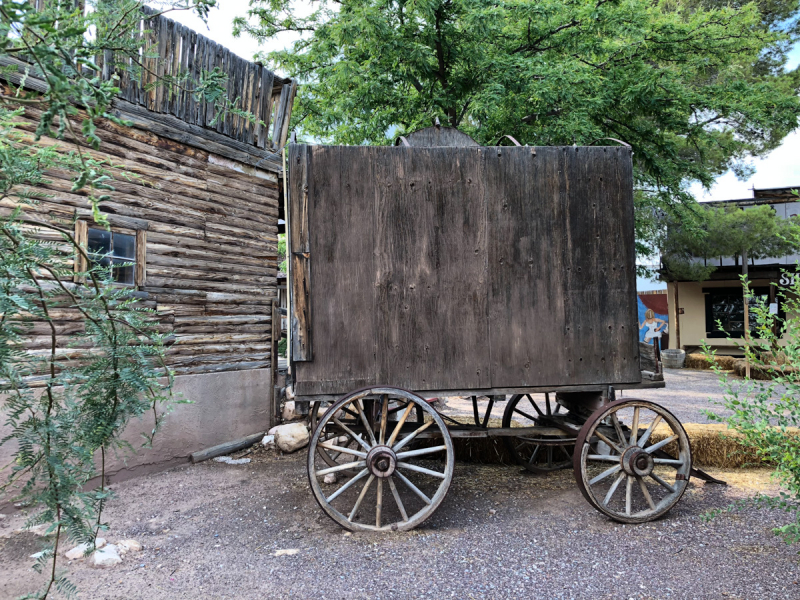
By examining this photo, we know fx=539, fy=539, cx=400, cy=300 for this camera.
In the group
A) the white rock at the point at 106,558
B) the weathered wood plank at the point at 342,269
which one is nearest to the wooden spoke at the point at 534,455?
the weathered wood plank at the point at 342,269

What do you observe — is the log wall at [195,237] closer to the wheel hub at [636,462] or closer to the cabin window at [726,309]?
the wheel hub at [636,462]

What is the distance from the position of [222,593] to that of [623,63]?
11.3 meters

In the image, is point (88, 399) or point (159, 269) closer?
point (88, 399)

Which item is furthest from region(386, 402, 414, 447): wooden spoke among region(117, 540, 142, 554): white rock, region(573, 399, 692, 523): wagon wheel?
region(117, 540, 142, 554): white rock

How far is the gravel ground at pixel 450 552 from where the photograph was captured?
3482 millimetres

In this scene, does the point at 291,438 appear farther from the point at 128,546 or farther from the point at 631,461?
the point at 631,461

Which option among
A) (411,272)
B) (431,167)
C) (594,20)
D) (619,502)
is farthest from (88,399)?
(594,20)

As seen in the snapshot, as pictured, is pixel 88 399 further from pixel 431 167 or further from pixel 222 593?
pixel 431 167

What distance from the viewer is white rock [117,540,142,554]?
418cm

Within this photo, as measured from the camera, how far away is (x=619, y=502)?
5.07 m

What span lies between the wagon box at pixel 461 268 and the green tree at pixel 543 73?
4.60 metres

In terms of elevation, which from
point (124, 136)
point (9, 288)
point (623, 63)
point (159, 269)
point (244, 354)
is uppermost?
point (623, 63)

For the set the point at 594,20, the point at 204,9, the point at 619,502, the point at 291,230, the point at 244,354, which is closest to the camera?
the point at 204,9

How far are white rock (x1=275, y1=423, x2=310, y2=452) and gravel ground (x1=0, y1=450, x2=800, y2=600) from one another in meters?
1.75
